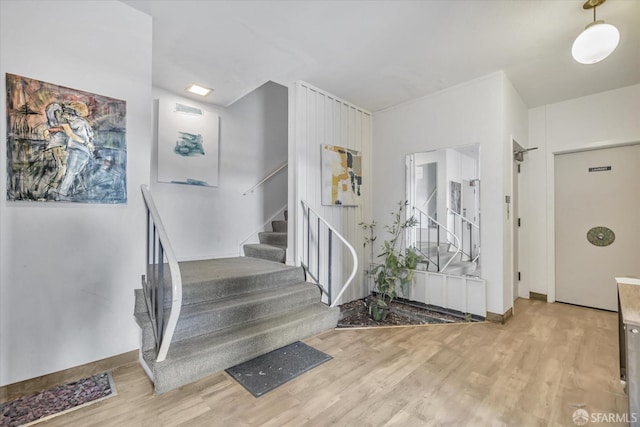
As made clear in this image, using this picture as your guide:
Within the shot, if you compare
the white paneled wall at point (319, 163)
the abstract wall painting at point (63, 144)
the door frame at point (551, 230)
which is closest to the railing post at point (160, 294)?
the abstract wall painting at point (63, 144)

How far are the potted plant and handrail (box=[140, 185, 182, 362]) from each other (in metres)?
2.14

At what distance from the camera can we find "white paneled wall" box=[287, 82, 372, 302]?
3336 mm

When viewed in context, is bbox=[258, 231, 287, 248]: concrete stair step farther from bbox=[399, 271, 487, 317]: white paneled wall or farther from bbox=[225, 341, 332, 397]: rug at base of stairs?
bbox=[399, 271, 487, 317]: white paneled wall

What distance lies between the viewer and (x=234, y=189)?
425 centimetres

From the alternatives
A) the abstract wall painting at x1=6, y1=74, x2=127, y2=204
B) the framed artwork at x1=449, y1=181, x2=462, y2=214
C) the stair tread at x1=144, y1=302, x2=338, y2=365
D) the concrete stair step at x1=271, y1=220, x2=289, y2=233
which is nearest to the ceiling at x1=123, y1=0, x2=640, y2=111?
the abstract wall painting at x1=6, y1=74, x2=127, y2=204

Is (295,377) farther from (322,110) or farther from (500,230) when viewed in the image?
(322,110)

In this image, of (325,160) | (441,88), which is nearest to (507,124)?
(441,88)

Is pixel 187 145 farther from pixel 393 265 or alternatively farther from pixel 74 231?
pixel 393 265

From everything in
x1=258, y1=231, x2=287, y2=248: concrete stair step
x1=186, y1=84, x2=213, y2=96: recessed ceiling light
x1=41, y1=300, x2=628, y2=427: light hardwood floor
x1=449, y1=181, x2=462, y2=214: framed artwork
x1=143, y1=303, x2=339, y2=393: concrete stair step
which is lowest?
x1=41, y1=300, x2=628, y2=427: light hardwood floor

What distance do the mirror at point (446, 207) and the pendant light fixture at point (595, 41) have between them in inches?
50.6

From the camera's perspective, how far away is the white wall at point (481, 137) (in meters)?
3.12

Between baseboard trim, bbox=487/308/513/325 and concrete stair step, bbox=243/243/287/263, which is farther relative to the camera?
concrete stair step, bbox=243/243/287/263

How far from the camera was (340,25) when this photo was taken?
7.79 feet

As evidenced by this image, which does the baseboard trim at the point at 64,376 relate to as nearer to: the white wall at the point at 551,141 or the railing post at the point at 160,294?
the railing post at the point at 160,294
